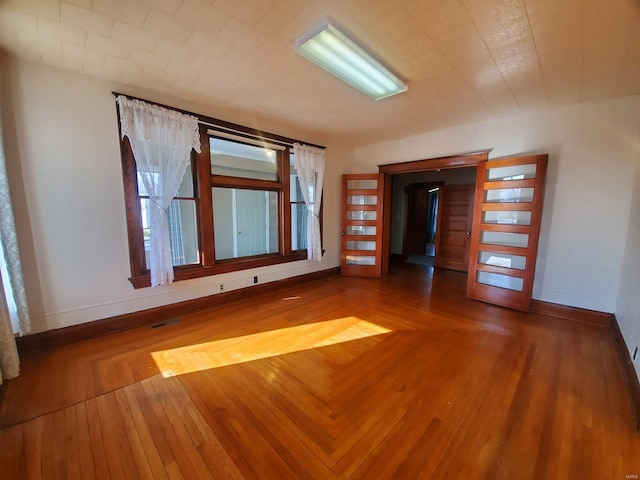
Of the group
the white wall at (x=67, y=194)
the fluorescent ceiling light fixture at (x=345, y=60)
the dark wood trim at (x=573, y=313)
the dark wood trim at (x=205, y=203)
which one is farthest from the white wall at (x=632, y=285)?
the white wall at (x=67, y=194)

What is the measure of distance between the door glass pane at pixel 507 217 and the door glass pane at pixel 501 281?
75cm

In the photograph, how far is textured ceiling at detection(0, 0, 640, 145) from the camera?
1.57m

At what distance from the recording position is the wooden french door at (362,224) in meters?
4.76

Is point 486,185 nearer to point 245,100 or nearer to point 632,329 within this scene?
point 632,329

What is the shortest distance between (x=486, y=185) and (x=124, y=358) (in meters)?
4.71

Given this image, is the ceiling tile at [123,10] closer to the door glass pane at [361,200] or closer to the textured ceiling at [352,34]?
the textured ceiling at [352,34]

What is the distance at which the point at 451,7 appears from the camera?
1.55 m

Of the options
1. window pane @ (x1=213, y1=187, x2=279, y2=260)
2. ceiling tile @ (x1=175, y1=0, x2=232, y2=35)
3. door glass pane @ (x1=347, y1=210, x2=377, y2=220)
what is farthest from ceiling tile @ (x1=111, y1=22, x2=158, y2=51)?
door glass pane @ (x1=347, y1=210, x2=377, y2=220)

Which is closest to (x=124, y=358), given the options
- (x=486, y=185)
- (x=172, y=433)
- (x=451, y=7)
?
(x=172, y=433)

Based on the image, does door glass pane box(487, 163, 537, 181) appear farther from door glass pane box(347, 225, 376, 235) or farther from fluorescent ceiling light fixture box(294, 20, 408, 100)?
door glass pane box(347, 225, 376, 235)

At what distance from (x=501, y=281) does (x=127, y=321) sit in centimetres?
482

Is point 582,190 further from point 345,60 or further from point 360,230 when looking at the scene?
point 345,60

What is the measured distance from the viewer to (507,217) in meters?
3.38

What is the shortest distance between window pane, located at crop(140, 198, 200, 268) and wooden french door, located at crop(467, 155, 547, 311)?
13.2ft
